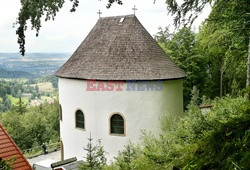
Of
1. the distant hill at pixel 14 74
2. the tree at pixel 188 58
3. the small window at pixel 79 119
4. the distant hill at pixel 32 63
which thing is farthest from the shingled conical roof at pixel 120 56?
the distant hill at pixel 14 74

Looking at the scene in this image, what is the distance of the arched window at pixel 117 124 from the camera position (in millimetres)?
15609

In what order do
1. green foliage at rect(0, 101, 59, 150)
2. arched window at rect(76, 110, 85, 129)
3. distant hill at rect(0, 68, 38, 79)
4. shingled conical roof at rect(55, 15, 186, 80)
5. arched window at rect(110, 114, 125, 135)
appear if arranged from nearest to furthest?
shingled conical roof at rect(55, 15, 186, 80) → arched window at rect(110, 114, 125, 135) → arched window at rect(76, 110, 85, 129) → green foliage at rect(0, 101, 59, 150) → distant hill at rect(0, 68, 38, 79)

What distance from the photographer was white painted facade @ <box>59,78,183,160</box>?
15.5 metres

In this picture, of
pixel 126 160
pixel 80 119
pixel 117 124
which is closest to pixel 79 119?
pixel 80 119

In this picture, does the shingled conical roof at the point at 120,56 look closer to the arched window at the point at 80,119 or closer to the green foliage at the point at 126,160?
the arched window at the point at 80,119

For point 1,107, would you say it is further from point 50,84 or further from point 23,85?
point 50,84

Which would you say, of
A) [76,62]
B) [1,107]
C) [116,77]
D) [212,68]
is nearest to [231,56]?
[116,77]

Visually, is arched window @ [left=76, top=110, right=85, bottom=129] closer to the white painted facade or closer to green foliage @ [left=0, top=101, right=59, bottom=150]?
the white painted facade

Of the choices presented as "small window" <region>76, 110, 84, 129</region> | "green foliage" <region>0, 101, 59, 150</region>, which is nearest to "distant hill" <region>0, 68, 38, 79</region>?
"green foliage" <region>0, 101, 59, 150</region>

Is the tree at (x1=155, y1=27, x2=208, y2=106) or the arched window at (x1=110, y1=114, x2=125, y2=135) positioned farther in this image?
the tree at (x1=155, y1=27, x2=208, y2=106)

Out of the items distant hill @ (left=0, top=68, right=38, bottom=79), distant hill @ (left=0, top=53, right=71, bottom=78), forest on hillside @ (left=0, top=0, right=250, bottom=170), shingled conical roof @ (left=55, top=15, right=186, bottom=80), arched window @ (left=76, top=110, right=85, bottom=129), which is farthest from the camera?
distant hill @ (left=0, top=68, right=38, bottom=79)

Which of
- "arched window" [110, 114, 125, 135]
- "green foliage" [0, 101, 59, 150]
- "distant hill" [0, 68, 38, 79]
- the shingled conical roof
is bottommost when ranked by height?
"green foliage" [0, 101, 59, 150]

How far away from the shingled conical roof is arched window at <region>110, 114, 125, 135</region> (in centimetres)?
212

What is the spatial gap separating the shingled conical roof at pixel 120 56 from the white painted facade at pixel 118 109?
2.05ft
